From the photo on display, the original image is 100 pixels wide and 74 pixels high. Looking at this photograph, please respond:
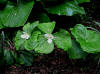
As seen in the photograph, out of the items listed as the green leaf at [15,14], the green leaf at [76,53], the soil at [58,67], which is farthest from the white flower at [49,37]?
the soil at [58,67]

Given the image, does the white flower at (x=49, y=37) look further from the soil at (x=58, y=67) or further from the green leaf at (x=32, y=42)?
the soil at (x=58, y=67)

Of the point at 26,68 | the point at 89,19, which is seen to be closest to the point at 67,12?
the point at 26,68

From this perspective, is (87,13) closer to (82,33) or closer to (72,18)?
(72,18)

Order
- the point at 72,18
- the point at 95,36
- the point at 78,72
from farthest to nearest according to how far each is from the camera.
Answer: the point at 72,18 < the point at 78,72 < the point at 95,36

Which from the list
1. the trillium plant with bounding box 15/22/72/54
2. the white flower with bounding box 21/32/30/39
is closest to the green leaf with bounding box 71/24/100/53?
the trillium plant with bounding box 15/22/72/54

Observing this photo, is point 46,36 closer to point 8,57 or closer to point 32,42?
point 32,42

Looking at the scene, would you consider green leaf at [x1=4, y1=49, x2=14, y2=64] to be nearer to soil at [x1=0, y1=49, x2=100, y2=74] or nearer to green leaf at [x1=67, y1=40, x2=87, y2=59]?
soil at [x1=0, y1=49, x2=100, y2=74]

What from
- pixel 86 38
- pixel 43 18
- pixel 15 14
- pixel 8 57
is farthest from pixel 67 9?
pixel 8 57
